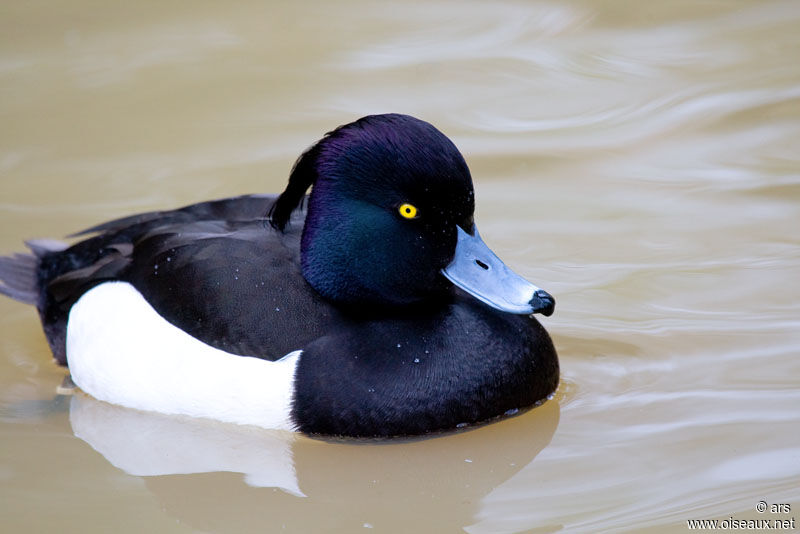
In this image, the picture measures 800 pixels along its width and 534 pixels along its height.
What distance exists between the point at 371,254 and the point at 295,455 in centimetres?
80

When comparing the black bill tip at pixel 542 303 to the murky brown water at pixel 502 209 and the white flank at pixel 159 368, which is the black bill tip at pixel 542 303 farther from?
the white flank at pixel 159 368

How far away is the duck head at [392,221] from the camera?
4098 mm

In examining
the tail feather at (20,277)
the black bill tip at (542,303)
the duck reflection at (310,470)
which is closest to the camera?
the duck reflection at (310,470)

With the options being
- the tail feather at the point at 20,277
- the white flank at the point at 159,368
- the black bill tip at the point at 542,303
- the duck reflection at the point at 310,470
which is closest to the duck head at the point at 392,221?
the black bill tip at the point at 542,303

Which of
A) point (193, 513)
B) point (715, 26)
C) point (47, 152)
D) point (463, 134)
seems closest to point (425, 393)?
point (193, 513)

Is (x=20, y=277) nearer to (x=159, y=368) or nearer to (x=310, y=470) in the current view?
(x=159, y=368)

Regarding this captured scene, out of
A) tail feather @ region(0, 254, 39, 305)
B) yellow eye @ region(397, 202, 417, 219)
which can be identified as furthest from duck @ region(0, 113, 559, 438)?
tail feather @ region(0, 254, 39, 305)

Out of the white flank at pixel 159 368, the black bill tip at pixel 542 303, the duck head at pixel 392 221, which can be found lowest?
the white flank at pixel 159 368

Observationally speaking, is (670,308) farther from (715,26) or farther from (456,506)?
(715,26)

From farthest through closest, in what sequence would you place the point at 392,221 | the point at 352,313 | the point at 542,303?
the point at 352,313 < the point at 392,221 < the point at 542,303

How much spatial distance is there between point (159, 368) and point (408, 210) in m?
1.18

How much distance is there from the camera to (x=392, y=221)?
4.23 m

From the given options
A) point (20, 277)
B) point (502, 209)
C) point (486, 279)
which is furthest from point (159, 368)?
point (502, 209)

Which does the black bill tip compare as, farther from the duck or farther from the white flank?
the white flank
